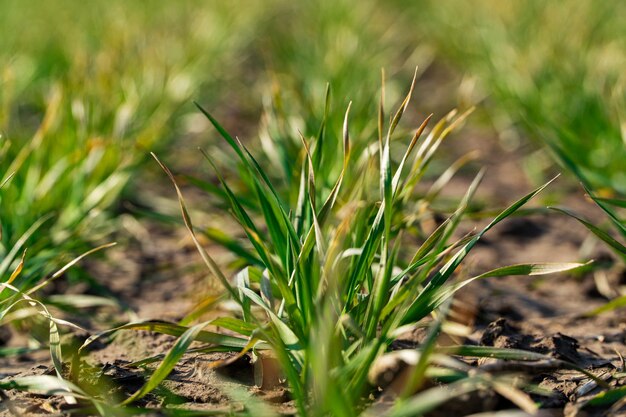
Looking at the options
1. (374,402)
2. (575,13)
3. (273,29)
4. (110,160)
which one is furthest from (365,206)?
(273,29)

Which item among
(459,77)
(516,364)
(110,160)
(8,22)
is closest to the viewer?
(516,364)

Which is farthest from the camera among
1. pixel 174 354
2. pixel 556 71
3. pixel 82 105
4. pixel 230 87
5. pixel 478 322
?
pixel 230 87

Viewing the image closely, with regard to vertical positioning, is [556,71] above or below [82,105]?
below

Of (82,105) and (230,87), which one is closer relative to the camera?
(82,105)

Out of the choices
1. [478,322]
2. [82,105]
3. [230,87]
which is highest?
[82,105]

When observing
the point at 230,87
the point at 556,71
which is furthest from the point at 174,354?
the point at 230,87

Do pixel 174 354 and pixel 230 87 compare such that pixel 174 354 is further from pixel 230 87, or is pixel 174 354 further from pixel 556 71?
pixel 230 87

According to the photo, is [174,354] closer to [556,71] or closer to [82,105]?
[82,105]

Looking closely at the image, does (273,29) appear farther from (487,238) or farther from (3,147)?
(3,147)

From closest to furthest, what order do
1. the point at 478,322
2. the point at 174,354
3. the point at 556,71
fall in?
the point at 174,354
the point at 478,322
the point at 556,71
